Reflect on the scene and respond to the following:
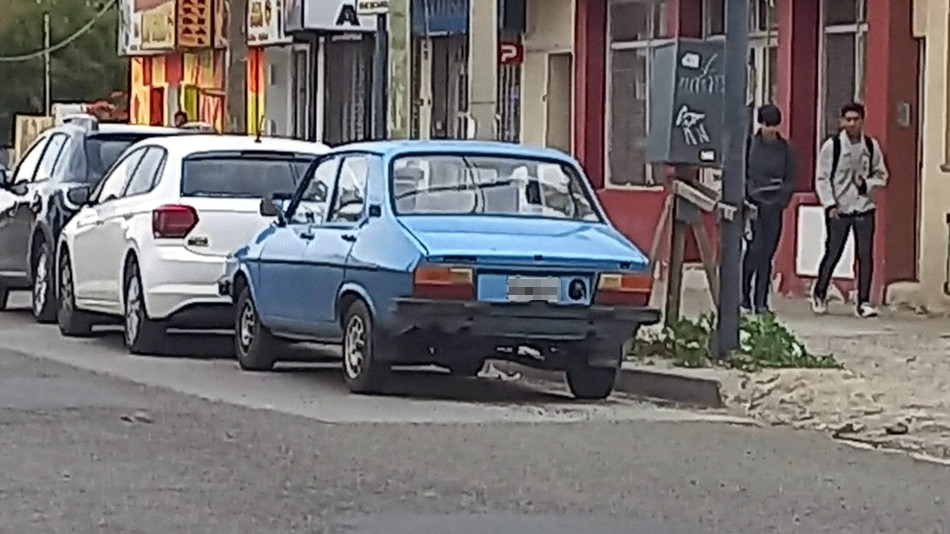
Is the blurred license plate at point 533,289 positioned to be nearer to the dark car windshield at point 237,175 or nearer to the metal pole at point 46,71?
the dark car windshield at point 237,175

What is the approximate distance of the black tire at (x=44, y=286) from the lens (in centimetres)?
2020

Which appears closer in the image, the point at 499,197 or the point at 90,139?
the point at 499,197

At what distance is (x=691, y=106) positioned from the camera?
54.1 ft

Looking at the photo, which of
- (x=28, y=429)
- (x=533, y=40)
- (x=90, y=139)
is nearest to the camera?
(x=28, y=429)

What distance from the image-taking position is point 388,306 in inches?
560

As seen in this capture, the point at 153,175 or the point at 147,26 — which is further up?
the point at 147,26

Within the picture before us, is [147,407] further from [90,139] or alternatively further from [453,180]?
[90,139]

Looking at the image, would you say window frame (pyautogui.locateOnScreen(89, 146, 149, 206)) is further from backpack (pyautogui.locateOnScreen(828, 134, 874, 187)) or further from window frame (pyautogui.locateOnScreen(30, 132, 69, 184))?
backpack (pyautogui.locateOnScreen(828, 134, 874, 187))

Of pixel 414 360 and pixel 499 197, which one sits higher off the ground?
pixel 499 197

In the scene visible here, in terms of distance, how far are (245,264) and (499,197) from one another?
7.04ft

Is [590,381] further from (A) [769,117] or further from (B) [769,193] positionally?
(A) [769,117]

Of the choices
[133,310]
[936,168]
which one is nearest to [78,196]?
[133,310]

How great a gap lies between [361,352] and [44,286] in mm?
6427

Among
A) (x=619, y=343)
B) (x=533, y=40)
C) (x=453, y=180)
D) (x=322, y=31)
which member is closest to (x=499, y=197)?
(x=453, y=180)
